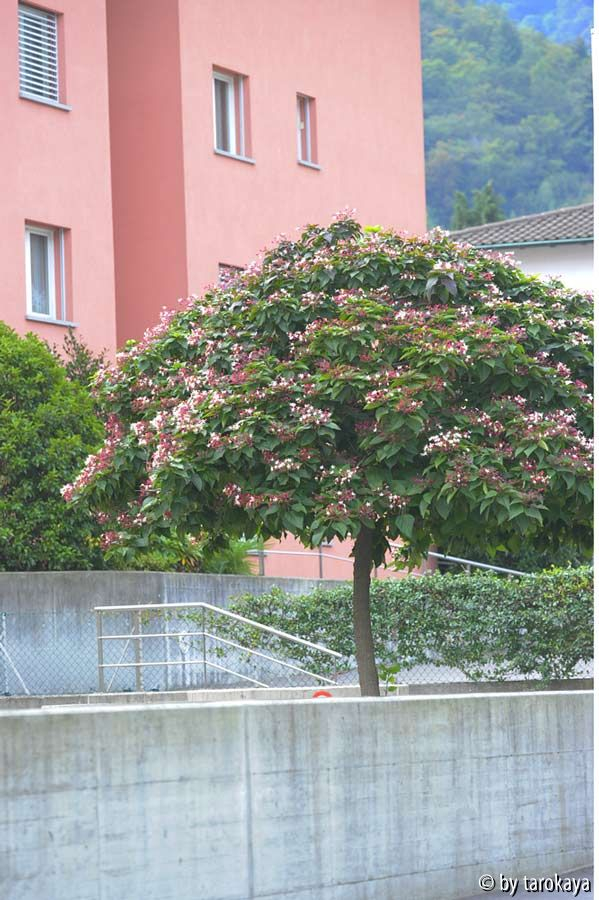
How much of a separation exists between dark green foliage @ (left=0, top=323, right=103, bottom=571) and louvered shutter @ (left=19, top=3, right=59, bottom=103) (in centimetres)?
687

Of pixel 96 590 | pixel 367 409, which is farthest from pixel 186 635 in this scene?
pixel 367 409

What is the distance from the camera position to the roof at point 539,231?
44219 millimetres

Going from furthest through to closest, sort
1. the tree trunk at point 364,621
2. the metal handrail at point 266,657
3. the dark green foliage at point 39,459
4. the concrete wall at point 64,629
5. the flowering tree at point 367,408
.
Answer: the metal handrail at point 266,657 → the dark green foliage at point 39,459 → the concrete wall at point 64,629 → the tree trunk at point 364,621 → the flowering tree at point 367,408

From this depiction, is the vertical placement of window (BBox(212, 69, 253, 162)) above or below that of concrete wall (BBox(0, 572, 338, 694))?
above

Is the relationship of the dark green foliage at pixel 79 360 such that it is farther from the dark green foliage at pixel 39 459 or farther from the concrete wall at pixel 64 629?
the concrete wall at pixel 64 629

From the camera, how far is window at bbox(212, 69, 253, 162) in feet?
90.3

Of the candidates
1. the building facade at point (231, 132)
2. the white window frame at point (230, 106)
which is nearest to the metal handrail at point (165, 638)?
the building facade at point (231, 132)

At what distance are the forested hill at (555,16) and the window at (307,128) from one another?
142553 mm

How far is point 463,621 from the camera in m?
→ 20.5

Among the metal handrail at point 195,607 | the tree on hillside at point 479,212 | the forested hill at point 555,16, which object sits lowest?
the metal handrail at point 195,607

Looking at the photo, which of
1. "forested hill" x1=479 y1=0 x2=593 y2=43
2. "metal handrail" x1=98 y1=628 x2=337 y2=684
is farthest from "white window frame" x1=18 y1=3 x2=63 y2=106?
"forested hill" x1=479 y1=0 x2=593 y2=43

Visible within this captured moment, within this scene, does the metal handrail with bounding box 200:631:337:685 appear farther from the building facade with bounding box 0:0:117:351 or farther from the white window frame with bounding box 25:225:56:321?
the white window frame with bounding box 25:225:56:321

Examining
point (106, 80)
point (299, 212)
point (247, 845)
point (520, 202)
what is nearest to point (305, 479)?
point (247, 845)

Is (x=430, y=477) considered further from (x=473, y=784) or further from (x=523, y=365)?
(x=473, y=784)
